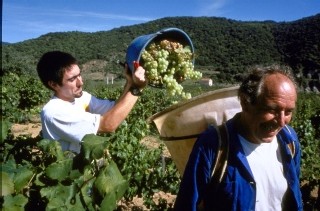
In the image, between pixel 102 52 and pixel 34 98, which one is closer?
pixel 34 98

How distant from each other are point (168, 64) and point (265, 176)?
834 millimetres

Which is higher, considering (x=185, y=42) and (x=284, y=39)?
(x=284, y=39)

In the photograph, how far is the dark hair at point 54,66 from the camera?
83.4 inches

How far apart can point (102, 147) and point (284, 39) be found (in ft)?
176

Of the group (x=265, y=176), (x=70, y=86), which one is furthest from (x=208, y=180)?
(x=70, y=86)

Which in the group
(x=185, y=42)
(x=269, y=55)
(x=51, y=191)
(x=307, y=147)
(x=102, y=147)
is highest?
(x=269, y=55)

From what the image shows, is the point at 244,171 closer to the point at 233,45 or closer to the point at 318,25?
the point at 318,25

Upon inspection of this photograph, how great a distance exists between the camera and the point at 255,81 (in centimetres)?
192

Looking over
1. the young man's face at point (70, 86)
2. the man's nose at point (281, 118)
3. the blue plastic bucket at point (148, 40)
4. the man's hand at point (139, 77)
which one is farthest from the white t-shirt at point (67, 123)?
the man's nose at point (281, 118)

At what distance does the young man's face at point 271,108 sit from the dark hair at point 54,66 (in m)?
1.07

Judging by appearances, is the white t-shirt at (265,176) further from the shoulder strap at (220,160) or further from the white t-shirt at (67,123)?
the white t-shirt at (67,123)

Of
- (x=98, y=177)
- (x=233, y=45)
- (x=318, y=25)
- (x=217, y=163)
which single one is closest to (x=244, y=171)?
(x=217, y=163)

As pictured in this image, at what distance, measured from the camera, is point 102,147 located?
155cm

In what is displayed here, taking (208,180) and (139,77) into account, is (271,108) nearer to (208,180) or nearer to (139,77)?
(208,180)
